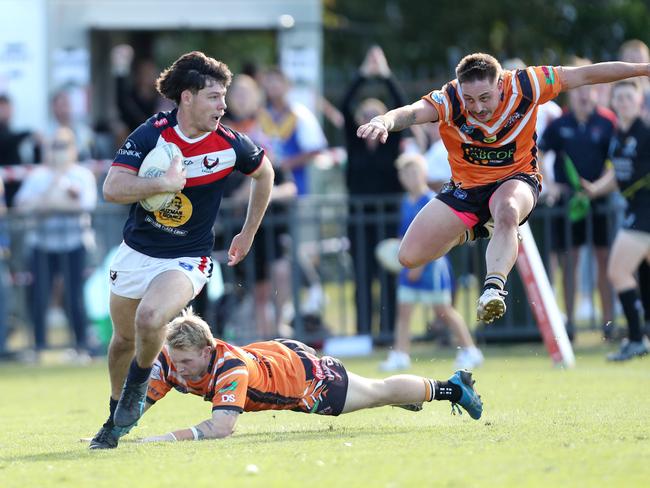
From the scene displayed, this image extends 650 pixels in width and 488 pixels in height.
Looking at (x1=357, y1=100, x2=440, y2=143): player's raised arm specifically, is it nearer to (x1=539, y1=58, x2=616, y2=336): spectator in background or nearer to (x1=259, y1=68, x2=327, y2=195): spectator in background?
(x1=539, y1=58, x2=616, y2=336): spectator in background

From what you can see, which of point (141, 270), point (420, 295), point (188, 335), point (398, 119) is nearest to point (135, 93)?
point (420, 295)

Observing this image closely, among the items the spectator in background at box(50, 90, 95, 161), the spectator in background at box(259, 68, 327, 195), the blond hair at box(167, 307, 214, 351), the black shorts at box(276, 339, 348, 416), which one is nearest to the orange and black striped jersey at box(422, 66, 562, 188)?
the black shorts at box(276, 339, 348, 416)

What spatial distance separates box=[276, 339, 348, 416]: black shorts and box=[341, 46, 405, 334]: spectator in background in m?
6.10

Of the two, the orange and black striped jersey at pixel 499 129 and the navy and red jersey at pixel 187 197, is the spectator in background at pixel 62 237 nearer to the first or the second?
the orange and black striped jersey at pixel 499 129

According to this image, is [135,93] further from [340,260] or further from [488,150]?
[488,150]

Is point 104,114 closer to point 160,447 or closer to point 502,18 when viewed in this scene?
point 502,18

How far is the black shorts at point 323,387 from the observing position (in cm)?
794

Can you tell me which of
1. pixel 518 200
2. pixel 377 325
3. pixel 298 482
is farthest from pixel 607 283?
pixel 298 482

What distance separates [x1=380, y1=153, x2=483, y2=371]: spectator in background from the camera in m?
12.1

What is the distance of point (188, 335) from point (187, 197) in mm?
855

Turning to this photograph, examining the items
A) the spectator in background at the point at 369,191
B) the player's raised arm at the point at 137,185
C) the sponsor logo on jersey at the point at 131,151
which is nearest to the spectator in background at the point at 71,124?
the spectator in background at the point at 369,191

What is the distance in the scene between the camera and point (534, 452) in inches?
265

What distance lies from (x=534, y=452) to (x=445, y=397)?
5.15 ft

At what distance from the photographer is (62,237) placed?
14.4 meters
